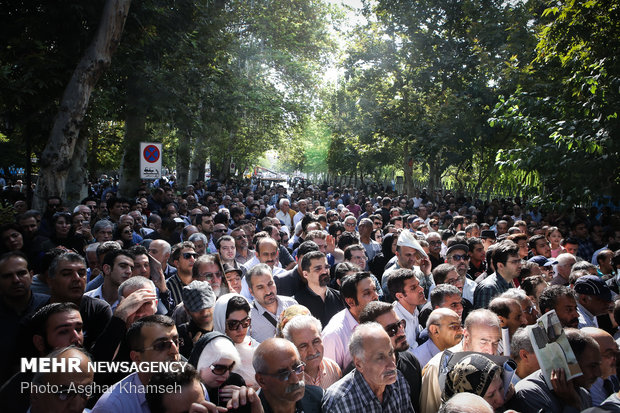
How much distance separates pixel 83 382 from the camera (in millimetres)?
2559

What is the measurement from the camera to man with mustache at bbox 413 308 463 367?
3773 millimetres

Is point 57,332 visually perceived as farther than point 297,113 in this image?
No

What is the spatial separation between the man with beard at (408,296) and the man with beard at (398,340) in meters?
0.92

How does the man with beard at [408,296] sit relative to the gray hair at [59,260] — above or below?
below

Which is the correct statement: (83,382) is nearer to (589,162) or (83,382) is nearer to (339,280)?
(339,280)

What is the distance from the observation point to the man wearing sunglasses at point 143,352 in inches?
106

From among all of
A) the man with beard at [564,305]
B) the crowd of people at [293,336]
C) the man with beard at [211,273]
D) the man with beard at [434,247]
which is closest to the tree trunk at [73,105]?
the crowd of people at [293,336]

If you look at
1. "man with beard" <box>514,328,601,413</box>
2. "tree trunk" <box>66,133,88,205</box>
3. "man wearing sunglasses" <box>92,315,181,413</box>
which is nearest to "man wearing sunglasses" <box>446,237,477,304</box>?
"man with beard" <box>514,328,601,413</box>

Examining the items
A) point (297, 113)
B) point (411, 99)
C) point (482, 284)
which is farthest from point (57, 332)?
point (297, 113)

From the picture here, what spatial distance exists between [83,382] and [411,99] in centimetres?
2017

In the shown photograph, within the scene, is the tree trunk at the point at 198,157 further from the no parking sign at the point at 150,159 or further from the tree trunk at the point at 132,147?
the no parking sign at the point at 150,159

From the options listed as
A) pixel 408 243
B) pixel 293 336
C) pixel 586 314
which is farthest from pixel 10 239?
pixel 586 314

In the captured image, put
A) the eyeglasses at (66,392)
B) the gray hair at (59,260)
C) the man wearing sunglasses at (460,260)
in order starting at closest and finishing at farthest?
the eyeglasses at (66,392), the gray hair at (59,260), the man wearing sunglasses at (460,260)

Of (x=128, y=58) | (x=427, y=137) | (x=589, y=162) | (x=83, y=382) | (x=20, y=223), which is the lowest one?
(x=83, y=382)
